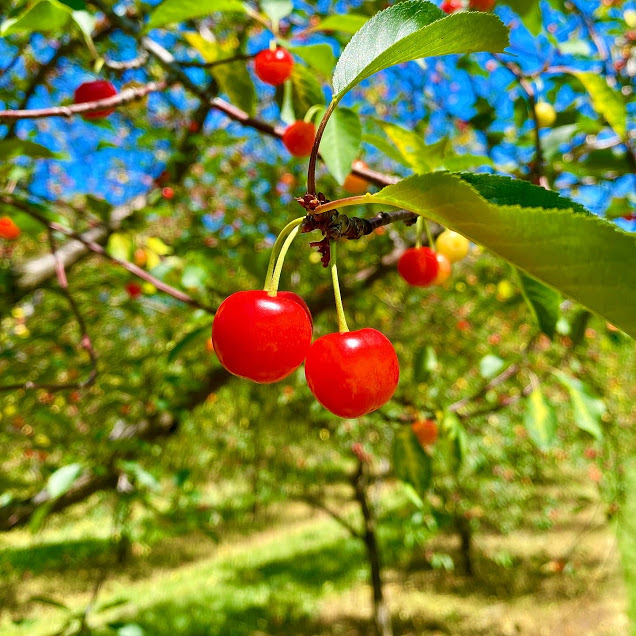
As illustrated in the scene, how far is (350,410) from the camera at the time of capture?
0.62 metres

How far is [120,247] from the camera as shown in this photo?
6.72ft

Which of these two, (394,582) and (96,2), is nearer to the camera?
(96,2)

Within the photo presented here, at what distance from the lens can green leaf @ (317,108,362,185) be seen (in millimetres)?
925

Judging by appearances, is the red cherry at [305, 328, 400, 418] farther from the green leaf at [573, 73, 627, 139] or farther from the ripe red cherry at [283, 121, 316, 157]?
the green leaf at [573, 73, 627, 139]

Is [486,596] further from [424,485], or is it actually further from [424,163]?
[424,163]

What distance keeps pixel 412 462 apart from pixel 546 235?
1.11 metres

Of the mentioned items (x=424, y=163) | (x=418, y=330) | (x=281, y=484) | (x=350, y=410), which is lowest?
(x=281, y=484)

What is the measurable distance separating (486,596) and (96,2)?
9.41 metres

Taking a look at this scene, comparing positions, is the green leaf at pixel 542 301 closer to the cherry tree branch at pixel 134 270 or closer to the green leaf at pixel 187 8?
the cherry tree branch at pixel 134 270

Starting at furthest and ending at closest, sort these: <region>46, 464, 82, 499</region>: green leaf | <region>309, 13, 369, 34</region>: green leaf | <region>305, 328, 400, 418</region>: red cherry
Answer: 1. <region>46, 464, 82, 499</region>: green leaf
2. <region>309, 13, 369, 34</region>: green leaf
3. <region>305, 328, 400, 418</region>: red cherry

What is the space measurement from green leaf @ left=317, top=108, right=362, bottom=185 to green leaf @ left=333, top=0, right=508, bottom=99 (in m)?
0.35

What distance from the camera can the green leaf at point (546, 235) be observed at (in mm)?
351

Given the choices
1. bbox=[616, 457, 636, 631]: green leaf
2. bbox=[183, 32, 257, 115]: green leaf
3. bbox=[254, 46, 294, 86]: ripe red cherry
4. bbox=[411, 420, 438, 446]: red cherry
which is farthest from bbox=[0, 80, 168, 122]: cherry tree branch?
bbox=[616, 457, 636, 631]: green leaf

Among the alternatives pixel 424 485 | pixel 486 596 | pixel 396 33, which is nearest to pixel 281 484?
pixel 486 596
